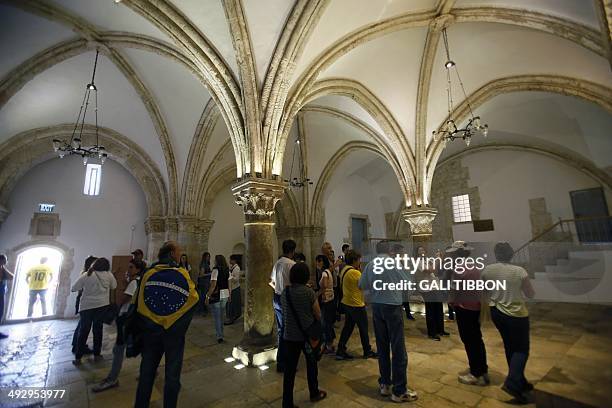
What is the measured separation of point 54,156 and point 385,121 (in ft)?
31.9

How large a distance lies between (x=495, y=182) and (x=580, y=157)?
2.41 m

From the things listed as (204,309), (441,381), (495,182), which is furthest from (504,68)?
(204,309)

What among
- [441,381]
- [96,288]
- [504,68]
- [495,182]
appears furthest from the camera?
[495,182]

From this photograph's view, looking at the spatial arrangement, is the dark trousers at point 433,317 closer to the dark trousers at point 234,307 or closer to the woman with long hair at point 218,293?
the woman with long hair at point 218,293

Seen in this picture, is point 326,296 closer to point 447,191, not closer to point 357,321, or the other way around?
point 357,321

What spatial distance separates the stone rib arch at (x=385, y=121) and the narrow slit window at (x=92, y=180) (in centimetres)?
757

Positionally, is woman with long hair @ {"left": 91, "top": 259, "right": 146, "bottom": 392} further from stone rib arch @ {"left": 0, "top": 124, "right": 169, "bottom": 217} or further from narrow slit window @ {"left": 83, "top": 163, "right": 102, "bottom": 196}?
narrow slit window @ {"left": 83, "top": 163, "right": 102, "bottom": 196}

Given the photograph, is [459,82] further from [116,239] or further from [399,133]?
[116,239]

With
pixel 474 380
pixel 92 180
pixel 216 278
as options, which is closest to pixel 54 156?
pixel 92 180

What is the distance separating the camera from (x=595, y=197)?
848 centimetres

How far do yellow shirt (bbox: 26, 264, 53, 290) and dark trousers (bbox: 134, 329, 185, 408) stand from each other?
7828 millimetres

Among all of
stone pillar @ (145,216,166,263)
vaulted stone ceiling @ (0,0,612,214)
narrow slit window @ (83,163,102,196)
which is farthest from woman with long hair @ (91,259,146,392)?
narrow slit window @ (83,163,102,196)

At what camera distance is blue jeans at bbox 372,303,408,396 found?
2.61m

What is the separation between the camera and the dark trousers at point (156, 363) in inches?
86.3
